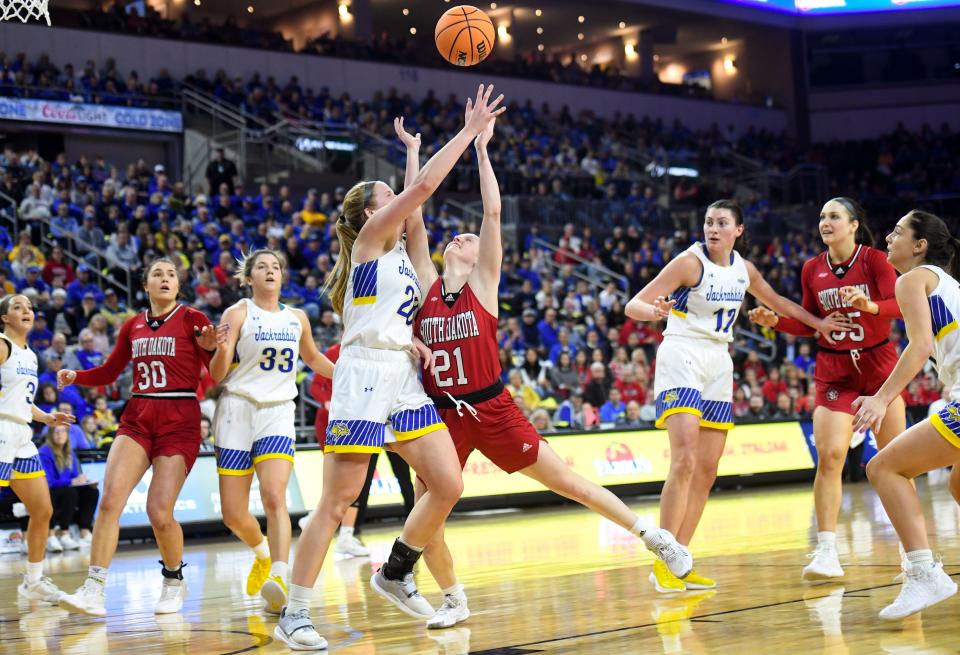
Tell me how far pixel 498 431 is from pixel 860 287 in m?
2.82

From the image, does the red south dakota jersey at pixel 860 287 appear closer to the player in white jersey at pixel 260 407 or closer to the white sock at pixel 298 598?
the player in white jersey at pixel 260 407

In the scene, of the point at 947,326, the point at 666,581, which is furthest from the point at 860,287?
the point at 666,581

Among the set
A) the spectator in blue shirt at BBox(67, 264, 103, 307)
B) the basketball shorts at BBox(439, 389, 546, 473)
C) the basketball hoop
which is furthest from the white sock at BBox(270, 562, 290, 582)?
the spectator in blue shirt at BBox(67, 264, 103, 307)

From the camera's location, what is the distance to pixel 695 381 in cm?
685

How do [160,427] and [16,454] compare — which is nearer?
[160,427]

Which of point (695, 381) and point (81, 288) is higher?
point (81, 288)

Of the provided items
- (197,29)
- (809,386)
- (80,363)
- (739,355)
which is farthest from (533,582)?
(197,29)

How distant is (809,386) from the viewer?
1959 cm

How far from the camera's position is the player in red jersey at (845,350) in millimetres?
7066

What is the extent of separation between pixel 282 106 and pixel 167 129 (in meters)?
2.72

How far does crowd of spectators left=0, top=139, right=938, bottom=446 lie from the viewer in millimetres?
15508

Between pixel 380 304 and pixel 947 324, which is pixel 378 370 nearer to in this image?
pixel 380 304

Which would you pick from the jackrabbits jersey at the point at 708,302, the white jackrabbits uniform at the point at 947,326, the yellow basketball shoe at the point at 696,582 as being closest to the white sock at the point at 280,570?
the yellow basketball shoe at the point at 696,582

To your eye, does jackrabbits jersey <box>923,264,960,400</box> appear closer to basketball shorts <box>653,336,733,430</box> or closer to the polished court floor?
the polished court floor
